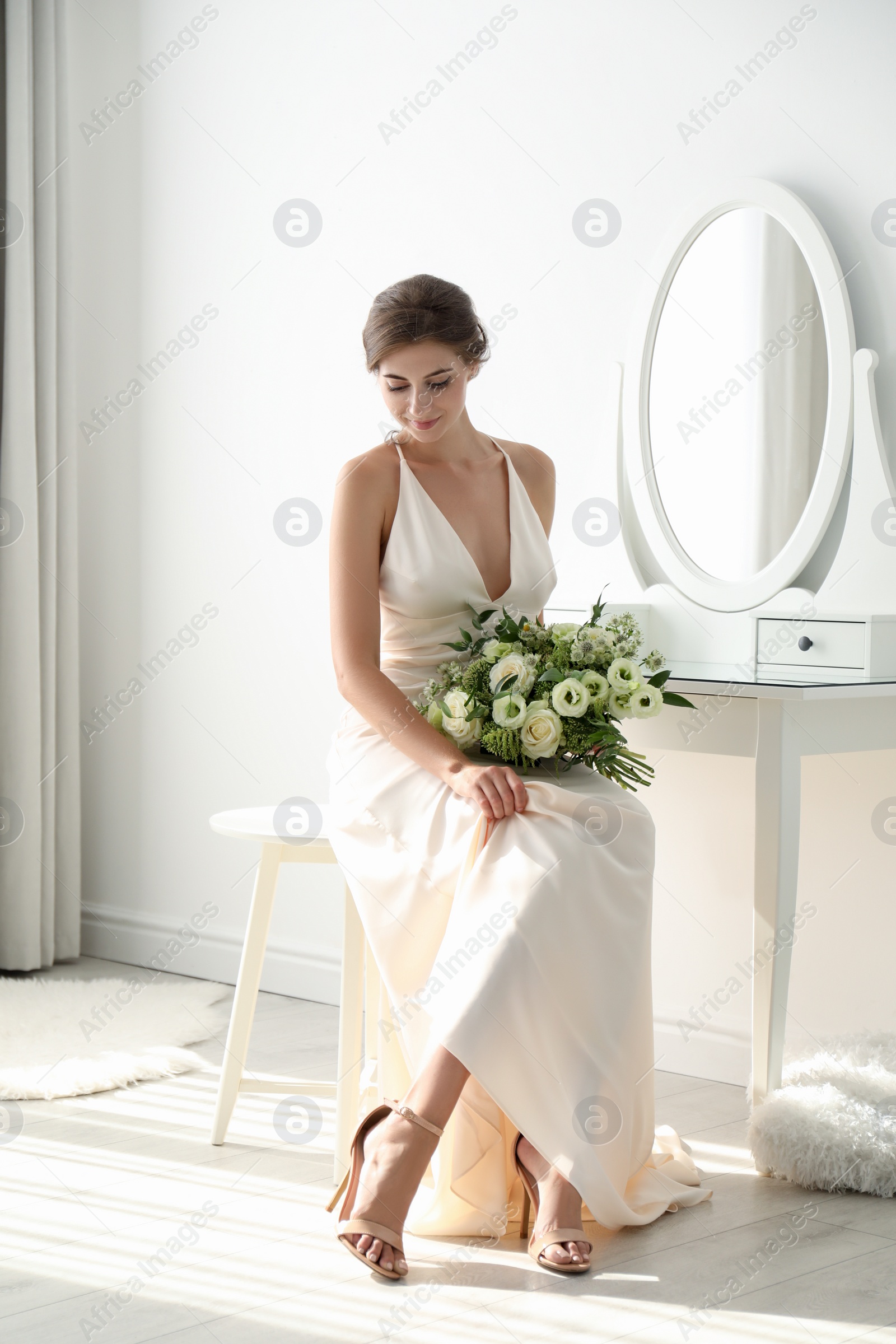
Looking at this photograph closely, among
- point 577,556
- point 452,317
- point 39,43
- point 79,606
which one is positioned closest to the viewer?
point 452,317

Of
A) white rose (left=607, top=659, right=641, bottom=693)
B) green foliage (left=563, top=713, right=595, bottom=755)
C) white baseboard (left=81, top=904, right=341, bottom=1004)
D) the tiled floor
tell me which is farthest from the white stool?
white baseboard (left=81, top=904, right=341, bottom=1004)

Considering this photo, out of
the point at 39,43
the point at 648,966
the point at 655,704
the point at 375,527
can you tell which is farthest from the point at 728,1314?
the point at 39,43

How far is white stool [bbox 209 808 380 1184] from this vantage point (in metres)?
2.47

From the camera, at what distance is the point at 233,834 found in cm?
256

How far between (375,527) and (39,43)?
8.61 feet

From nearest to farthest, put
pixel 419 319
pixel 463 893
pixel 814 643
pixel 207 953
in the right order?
pixel 463 893, pixel 419 319, pixel 814 643, pixel 207 953

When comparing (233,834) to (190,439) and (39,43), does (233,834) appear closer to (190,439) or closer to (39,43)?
(190,439)

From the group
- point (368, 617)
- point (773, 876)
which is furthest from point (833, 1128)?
point (368, 617)

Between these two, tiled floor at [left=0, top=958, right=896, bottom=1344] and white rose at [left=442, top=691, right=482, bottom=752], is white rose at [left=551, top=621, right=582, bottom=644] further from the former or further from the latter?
tiled floor at [left=0, top=958, right=896, bottom=1344]

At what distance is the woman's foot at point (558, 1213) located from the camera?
2098 mm

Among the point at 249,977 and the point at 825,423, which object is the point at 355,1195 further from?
the point at 825,423

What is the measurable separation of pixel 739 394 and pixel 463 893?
58.4 inches

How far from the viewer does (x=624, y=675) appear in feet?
7.82

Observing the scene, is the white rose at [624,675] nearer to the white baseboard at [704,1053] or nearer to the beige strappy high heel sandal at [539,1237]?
the beige strappy high heel sandal at [539,1237]
